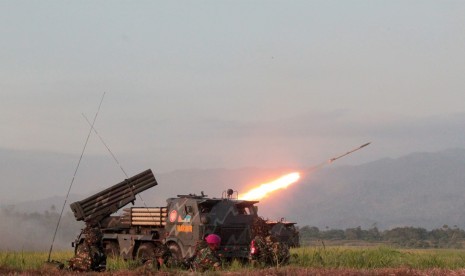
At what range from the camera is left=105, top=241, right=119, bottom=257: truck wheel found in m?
24.4

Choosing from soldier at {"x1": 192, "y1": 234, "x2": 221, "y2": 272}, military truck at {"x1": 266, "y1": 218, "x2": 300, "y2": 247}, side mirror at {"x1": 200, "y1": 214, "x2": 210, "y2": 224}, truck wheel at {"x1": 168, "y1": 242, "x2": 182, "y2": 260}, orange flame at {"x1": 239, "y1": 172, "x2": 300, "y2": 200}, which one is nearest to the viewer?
soldier at {"x1": 192, "y1": 234, "x2": 221, "y2": 272}

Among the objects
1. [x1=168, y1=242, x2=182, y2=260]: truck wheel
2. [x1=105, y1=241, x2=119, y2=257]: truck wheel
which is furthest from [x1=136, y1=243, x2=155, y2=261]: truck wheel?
[x1=105, y1=241, x2=119, y2=257]: truck wheel

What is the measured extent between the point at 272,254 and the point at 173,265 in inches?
125

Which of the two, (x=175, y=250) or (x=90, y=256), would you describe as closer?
(x=90, y=256)

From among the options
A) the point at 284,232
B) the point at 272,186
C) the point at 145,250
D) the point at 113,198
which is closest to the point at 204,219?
the point at 145,250

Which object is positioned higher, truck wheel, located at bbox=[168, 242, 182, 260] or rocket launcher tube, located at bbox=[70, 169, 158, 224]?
rocket launcher tube, located at bbox=[70, 169, 158, 224]

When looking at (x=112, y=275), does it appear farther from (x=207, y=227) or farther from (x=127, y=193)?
(x=127, y=193)

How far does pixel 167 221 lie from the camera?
23000mm

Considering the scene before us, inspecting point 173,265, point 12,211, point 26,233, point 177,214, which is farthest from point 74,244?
point 12,211

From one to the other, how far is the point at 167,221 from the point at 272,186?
21.0ft

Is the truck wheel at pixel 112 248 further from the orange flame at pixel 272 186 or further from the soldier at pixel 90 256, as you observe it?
the soldier at pixel 90 256

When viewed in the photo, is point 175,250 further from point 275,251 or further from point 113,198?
point 113,198

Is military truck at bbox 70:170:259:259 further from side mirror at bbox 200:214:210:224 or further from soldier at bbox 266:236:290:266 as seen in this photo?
soldier at bbox 266:236:290:266

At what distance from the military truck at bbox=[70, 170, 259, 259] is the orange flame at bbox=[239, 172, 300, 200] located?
158 inches
